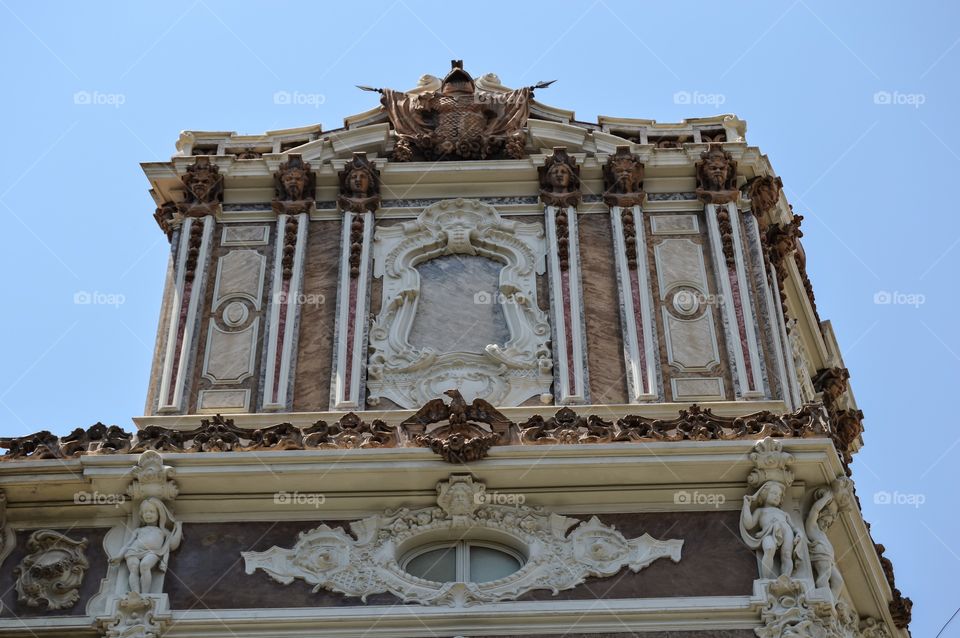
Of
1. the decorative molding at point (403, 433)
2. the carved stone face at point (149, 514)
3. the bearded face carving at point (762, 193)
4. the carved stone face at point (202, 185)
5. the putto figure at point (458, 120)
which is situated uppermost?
the putto figure at point (458, 120)

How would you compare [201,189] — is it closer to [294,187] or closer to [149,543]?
[294,187]

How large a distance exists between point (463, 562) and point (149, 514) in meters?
3.99

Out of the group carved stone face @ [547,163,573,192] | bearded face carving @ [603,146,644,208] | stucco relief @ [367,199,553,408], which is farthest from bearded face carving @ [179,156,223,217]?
bearded face carving @ [603,146,644,208]

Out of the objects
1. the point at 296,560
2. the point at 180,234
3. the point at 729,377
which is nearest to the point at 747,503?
the point at 729,377

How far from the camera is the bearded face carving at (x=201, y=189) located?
90.3 feet

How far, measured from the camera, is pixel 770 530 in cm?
2117

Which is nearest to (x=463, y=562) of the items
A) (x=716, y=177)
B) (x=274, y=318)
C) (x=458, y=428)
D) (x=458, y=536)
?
(x=458, y=536)

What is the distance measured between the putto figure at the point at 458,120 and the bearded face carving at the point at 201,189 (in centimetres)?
296

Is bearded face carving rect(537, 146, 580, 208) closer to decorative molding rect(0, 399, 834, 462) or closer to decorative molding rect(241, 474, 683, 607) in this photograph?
decorative molding rect(0, 399, 834, 462)

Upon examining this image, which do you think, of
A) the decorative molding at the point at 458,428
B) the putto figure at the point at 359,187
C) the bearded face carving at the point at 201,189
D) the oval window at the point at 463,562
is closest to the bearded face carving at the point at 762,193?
the putto figure at the point at 359,187

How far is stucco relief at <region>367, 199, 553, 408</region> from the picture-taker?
2472 cm

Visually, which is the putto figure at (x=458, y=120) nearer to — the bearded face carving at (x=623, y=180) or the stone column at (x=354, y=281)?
the stone column at (x=354, y=281)

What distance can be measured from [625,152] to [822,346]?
18.1 ft

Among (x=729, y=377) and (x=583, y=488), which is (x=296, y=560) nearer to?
(x=583, y=488)
